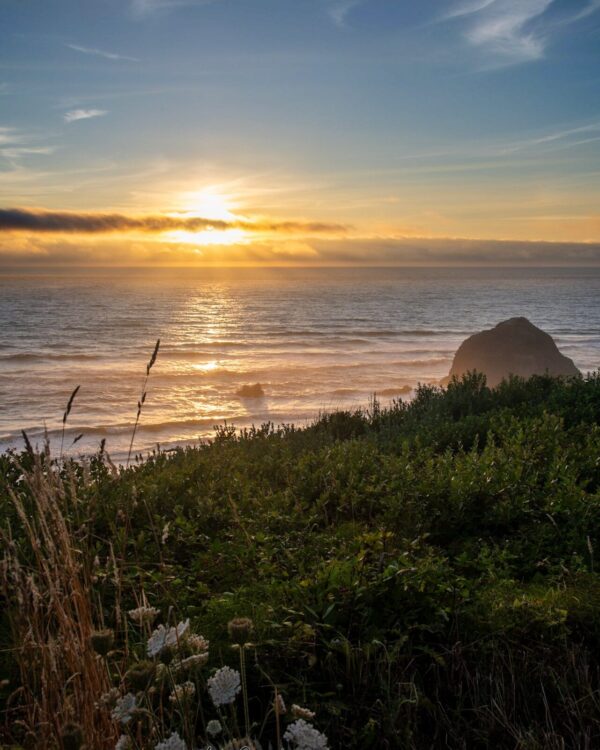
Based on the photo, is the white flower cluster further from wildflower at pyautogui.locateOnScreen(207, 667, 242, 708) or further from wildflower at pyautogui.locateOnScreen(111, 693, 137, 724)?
wildflower at pyautogui.locateOnScreen(207, 667, 242, 708)

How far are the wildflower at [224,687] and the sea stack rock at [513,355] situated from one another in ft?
71.3

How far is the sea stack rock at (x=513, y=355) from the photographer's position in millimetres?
23312

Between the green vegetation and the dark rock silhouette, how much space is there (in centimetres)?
2349

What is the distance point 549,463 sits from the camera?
638cm

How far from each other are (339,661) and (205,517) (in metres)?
2.22

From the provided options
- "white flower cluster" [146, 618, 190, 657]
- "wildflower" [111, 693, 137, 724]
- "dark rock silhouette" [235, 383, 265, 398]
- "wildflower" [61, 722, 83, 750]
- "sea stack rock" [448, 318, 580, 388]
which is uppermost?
"white flower cluster" [146, 618, 190, 657]

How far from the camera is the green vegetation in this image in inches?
123

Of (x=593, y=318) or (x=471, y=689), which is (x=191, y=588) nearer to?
(x=471, y=689)

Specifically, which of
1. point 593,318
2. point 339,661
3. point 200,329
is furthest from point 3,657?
point 593,318

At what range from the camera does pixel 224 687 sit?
207 cm

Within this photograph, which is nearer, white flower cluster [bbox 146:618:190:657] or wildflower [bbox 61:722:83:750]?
wildflower [bbox 61:722:83:750]

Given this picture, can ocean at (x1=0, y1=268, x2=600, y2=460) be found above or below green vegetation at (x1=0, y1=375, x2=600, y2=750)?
below

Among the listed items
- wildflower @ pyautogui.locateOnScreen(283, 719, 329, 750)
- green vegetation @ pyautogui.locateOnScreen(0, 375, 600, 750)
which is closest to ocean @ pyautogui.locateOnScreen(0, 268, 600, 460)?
green vegetation @ pyautogui.locateOnScreen(0, 375, 600, 750)

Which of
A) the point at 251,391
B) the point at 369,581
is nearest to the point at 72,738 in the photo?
the point at 369,581
